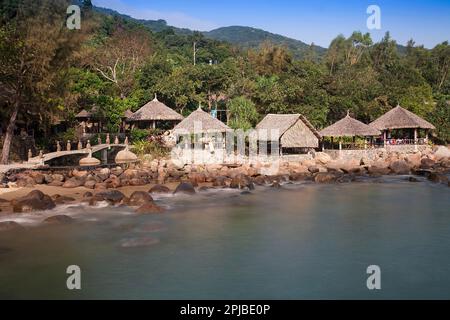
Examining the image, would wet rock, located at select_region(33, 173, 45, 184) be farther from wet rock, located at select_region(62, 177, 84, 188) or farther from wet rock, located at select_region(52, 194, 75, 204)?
wet rock, located at select_region(52, 194, 75, 204)

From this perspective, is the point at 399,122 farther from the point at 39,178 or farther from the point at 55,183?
the point at 39,178

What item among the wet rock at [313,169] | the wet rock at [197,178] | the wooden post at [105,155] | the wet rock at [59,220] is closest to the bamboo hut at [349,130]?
the wet rock at [313,169]

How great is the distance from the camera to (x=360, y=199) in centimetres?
1872

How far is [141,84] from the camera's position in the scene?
123 feet

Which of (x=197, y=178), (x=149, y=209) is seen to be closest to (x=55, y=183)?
(x=197, y=178)

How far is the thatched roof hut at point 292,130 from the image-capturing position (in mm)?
27155

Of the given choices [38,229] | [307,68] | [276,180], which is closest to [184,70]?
[307,68]

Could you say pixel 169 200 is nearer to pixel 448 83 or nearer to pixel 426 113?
pixel 426 113

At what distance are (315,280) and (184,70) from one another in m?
27.6

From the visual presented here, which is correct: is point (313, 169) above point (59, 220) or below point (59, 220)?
above

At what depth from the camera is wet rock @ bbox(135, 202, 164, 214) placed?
15100 mm

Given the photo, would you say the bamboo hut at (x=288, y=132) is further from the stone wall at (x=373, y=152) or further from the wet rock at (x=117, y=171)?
the wet rock at (x=117, y=171)

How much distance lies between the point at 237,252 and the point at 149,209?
15.2 ft

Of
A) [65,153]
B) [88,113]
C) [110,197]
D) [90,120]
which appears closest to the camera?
[110,197]
